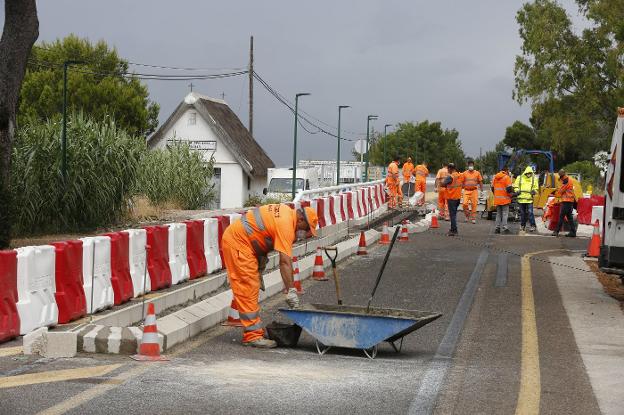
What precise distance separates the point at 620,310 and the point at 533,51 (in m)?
50.6

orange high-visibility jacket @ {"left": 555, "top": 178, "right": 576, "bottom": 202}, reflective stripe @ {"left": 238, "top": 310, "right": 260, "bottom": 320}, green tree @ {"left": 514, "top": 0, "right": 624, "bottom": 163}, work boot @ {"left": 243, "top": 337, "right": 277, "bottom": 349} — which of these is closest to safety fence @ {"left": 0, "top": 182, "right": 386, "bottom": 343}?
reflective stripe @ {"left": 238, "top": 310, "right": 260, "bottom": 320}

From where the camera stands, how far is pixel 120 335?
981 centimetres

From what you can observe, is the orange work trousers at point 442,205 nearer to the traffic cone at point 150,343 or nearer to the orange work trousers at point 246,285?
the orange work trousers at point 246,285

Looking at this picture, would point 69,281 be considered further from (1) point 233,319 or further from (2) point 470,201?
(2) point 470,201

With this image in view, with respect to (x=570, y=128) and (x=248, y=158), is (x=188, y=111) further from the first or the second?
(x=570, y=128)

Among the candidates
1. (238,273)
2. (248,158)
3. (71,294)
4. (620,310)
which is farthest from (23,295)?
(248,158)

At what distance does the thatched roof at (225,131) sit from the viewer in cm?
6275

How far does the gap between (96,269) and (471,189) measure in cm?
2050

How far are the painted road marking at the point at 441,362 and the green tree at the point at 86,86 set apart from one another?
52.8 m

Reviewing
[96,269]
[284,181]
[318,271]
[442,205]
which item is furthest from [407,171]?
[96,269]

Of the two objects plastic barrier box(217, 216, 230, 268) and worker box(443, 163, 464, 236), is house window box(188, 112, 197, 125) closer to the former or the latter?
worker box(443, 163, 464, 236)

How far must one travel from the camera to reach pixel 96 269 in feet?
38.9

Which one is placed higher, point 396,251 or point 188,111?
point 188,111

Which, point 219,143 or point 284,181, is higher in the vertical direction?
point 219,143
